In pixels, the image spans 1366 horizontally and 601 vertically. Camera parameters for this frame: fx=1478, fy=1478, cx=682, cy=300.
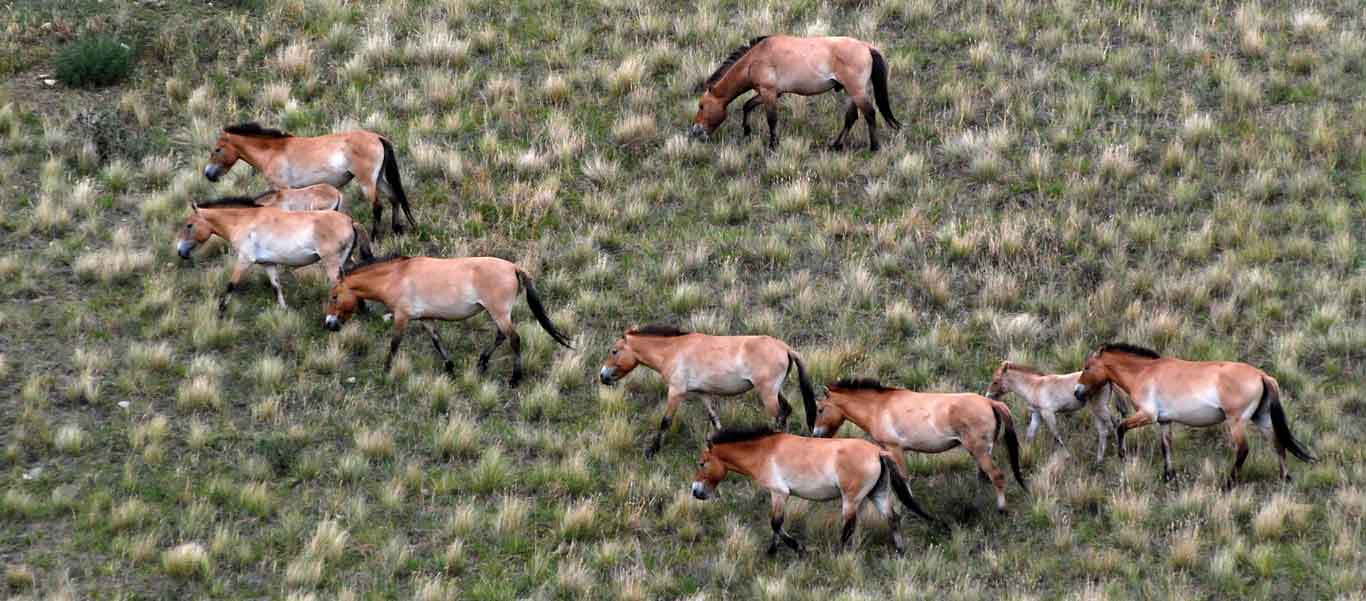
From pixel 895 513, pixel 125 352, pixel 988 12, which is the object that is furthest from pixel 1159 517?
pixel 988 12

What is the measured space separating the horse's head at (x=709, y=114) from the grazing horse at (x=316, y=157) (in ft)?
14.3

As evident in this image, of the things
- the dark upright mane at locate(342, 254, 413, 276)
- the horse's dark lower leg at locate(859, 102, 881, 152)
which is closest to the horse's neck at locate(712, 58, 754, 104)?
the horse's dark lower leg at locate(859, 102, 881, 152)

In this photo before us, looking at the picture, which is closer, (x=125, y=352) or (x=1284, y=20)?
(x=125, y=352)

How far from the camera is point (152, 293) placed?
15.3 m

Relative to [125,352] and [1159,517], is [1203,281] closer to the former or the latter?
[1159,517]

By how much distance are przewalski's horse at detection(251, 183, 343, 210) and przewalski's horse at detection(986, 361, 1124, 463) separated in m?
7.17

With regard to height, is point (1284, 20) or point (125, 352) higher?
point (1284, 20)

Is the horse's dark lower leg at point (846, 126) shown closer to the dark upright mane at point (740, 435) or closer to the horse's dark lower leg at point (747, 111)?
the horse's dark lower leg at point (747, 111)

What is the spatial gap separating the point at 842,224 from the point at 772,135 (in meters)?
2.05

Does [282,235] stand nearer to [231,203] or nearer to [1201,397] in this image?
[231,203]

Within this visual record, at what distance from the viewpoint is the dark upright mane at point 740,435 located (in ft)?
38.8

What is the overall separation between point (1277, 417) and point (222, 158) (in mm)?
11149

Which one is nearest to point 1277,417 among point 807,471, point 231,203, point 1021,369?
point 1021,369

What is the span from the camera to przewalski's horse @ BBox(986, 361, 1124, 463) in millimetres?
13141
